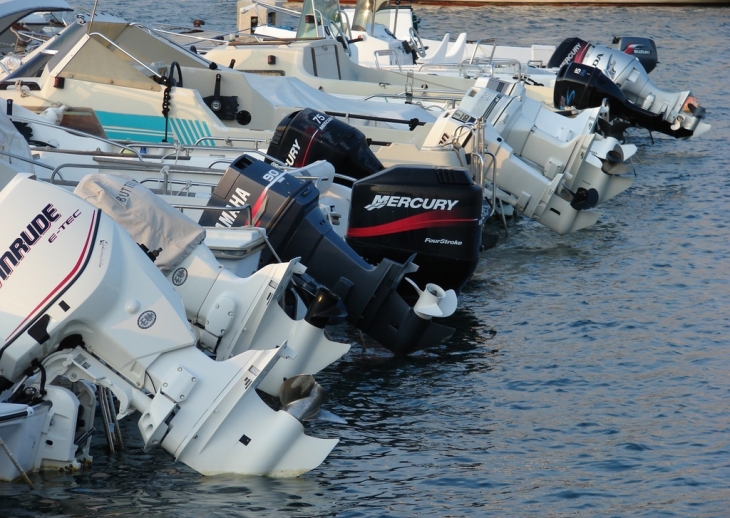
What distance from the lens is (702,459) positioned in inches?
236

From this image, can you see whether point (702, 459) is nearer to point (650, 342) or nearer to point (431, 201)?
point (650, 342)

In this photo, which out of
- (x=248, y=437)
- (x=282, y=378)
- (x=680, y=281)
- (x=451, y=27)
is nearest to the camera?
(x=248, y=437)

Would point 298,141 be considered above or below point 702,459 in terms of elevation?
above

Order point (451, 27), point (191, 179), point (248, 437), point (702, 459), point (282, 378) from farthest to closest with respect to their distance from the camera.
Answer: point (451, 27) < point (191, 179) < point (282, 378) < point (702, 459) < point (248, 437)

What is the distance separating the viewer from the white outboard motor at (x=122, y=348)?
5199 mm

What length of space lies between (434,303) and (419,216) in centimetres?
102

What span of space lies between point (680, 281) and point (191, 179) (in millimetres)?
4263

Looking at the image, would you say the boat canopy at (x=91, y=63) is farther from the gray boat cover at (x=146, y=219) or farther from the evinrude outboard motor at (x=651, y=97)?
the evinrude outboard motor at (x=651, y=97)

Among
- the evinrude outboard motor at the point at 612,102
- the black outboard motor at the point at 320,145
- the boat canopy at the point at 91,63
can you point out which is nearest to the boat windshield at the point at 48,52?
the boat canopy at the point at 91,63

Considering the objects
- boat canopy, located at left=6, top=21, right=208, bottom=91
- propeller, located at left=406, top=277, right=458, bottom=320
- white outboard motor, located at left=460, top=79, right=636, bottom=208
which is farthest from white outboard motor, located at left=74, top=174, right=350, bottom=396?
white outboard motor, located at left=460, top=79, right=636, bottom=208

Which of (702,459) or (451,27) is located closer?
(702,459)

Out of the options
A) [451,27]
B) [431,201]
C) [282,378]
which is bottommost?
[451,27]

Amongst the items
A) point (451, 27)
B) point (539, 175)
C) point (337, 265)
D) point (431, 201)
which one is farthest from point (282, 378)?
point (451, 27)

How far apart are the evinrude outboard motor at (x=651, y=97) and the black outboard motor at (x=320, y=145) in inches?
311
